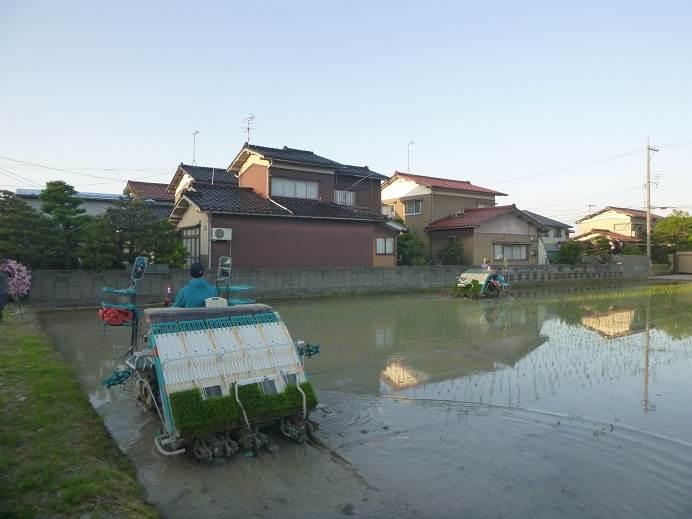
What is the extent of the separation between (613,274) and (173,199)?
29500 millimetres

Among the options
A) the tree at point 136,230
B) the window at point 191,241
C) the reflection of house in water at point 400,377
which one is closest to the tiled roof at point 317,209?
the window at point 191,241

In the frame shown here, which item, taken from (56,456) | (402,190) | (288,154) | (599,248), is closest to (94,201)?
(288,154)

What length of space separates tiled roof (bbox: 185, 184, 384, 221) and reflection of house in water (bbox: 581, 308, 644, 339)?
33.4 feet

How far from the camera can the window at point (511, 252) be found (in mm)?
28750

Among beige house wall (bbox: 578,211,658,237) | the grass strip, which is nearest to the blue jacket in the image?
the grass strip

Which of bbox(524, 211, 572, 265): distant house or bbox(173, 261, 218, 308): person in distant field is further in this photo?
bbox(524, 211, 572, 265): distant house

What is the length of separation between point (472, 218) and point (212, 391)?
1010 inches

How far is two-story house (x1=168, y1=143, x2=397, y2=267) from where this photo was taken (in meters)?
18.7

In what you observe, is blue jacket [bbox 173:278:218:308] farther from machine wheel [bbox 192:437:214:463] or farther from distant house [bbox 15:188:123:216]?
distant house [bbox 15:188:123:216]

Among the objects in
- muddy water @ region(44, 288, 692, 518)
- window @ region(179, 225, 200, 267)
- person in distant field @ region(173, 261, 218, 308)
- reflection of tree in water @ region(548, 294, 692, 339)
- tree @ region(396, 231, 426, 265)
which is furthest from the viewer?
tree @ region(396, 231, 426, 265)

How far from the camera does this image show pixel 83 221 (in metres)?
15.5

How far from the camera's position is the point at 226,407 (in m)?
4.36

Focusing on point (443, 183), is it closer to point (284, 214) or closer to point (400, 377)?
point (284, 214)

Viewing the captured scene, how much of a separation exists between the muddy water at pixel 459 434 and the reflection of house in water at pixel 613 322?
3.81ft
